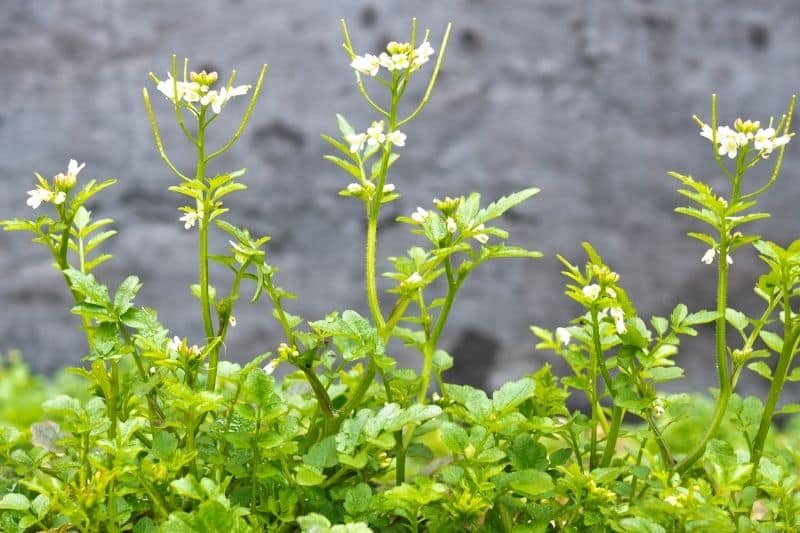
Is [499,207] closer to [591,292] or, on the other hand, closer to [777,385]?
[591,292]

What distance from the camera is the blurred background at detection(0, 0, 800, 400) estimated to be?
3.55 meters

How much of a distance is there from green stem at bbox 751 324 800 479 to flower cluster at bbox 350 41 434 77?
510 mm

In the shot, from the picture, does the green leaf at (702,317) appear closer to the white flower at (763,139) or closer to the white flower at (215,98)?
the white flower at (763,139)

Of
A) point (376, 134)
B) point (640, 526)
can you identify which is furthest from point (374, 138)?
point (640, 526)

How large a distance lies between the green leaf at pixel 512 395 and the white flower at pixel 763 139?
37 centimetres

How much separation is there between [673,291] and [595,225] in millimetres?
404

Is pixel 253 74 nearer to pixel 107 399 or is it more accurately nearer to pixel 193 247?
pixel 193 247

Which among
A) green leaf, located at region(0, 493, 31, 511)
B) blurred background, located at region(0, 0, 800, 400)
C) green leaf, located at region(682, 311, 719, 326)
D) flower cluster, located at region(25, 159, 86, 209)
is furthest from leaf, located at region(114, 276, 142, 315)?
blurred background, located at region(0, 0, 800, 400)

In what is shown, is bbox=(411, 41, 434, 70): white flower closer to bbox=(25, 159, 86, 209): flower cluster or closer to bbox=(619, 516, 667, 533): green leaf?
bbox=(25, 159, 86, 209): flower cluster

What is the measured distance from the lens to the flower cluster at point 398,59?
99cm

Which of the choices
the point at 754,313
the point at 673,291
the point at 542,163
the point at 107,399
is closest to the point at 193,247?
the point at 542,163

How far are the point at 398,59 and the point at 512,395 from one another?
392 mm

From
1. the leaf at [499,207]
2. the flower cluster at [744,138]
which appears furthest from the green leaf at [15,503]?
the flower cluster at [744,138]

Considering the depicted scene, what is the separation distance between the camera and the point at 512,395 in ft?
3.22
